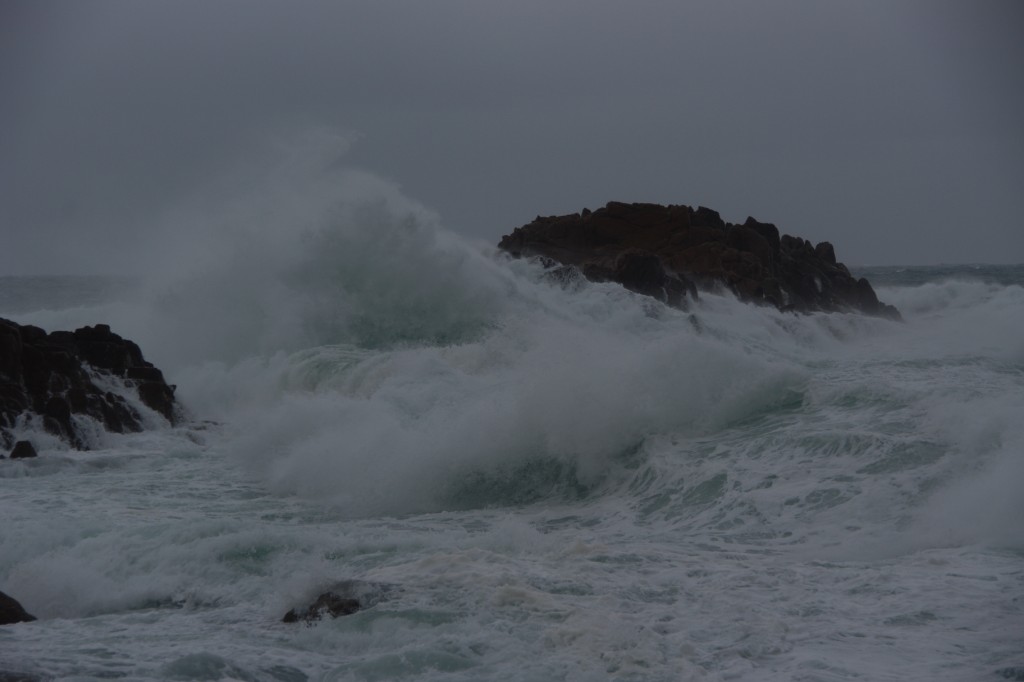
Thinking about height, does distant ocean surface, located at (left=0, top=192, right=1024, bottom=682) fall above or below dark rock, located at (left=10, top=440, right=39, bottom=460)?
below

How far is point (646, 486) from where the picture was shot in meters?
9.41

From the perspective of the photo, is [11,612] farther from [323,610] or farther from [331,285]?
[331,285]

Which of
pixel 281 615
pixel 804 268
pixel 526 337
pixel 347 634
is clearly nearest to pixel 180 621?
pixel 281 615

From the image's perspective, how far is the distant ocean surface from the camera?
5320 mm

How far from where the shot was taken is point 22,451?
1068cm

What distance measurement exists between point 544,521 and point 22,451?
5553 millimetres

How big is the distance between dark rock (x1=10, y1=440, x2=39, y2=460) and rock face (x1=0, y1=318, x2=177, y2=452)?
1.26ft

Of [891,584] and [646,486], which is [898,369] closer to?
[646,486]

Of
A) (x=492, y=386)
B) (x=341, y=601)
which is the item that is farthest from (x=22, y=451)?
(x=341, y=601)

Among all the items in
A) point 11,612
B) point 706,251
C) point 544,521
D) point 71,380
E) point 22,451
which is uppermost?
point 706,251

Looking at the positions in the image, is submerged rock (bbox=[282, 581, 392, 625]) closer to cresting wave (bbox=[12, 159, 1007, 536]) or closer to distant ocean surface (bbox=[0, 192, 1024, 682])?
distant ocean surface (bbox=[0, 192, 1024, 682])

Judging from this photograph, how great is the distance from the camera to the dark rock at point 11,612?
576 centimetres

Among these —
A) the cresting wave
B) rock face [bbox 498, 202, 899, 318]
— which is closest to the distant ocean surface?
the cresting wave

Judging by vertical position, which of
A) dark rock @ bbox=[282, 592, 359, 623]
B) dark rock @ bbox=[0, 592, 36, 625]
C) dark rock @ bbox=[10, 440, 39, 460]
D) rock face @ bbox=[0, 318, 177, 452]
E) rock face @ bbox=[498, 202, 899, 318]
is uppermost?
rock face @ bbox=[498, 202, 899, 318]
